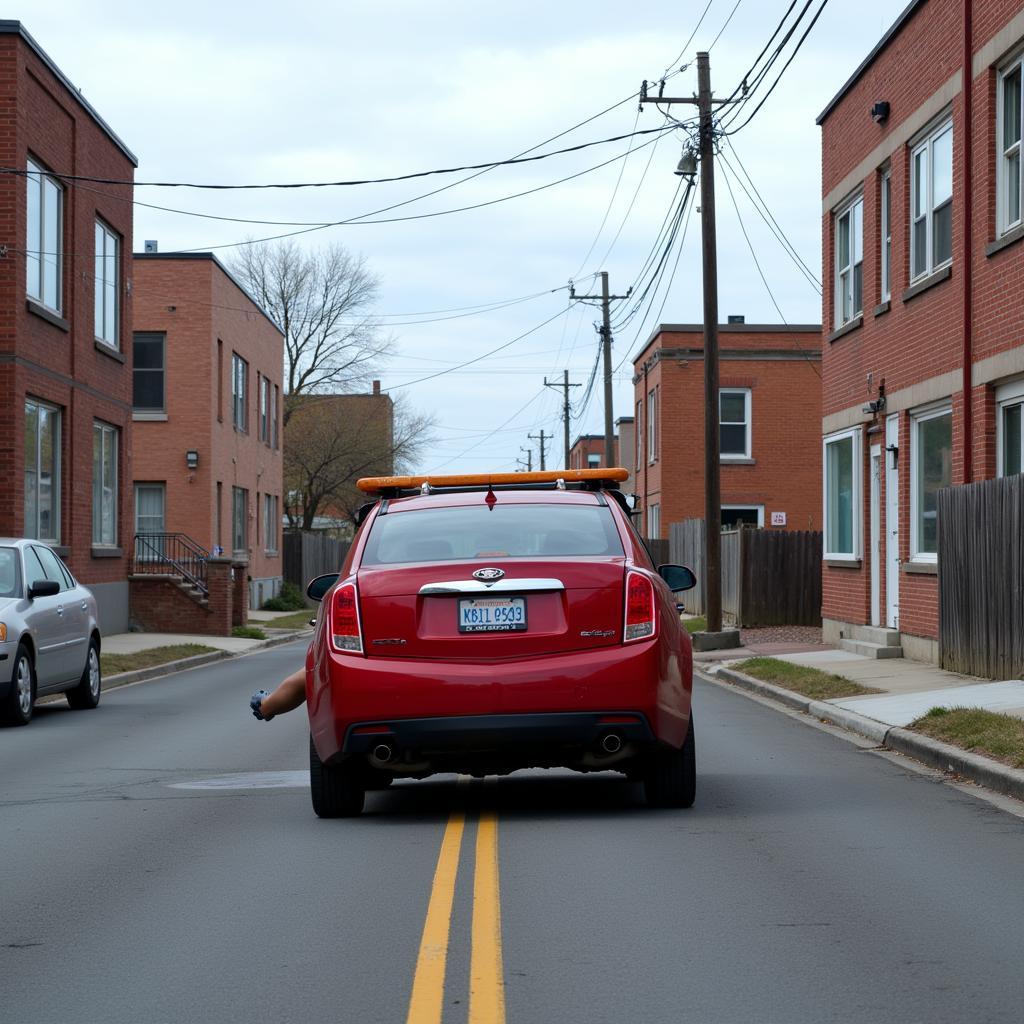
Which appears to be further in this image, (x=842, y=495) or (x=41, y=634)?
(x=842, y=495)

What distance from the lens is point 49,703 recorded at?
17.1m

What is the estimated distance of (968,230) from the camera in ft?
56.8

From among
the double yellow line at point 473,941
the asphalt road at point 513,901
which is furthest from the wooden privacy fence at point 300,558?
the double yellow line at point 473,941

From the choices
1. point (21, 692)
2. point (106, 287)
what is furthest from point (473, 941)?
point (106, 287)

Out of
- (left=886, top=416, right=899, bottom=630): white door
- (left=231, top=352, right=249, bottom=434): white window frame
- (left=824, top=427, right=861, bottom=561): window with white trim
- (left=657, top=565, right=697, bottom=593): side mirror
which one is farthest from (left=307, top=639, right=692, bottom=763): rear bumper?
(left=231, top=352, right=249, bottom=434): white window frame

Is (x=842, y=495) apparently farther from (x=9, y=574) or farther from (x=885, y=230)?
(x=9, y=574)

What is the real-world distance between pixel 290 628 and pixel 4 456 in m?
13.4

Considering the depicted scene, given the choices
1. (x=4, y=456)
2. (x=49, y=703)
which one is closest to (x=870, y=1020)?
(x=49, y=703)

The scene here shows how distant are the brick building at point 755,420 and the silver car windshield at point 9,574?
27.3 meters

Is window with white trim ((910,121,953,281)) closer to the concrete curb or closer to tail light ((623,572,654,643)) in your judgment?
the concrete curb

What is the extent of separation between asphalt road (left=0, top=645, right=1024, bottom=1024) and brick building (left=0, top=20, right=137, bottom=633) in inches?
559

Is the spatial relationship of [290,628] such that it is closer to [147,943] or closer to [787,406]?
[787,406]

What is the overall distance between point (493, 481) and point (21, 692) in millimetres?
6175

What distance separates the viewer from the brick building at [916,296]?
54.7 feet
